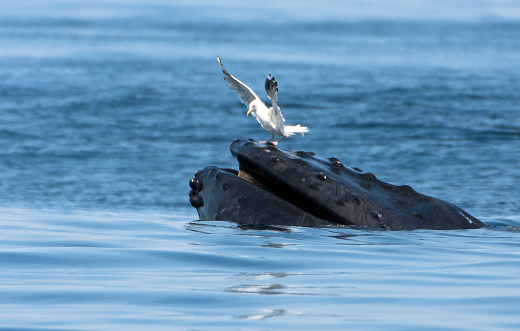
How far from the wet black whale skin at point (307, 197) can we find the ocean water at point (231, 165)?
113 mm

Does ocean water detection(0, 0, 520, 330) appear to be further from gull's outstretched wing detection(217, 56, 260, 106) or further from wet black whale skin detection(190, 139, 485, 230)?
gull's outstretched wing detection(217, 56, 260, 106)

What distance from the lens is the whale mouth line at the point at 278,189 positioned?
599cm

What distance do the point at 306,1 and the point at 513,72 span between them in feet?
275

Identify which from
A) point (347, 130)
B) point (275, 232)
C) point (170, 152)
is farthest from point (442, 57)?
point (275, 232)

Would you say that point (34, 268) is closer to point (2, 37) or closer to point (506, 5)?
point (2, 37)

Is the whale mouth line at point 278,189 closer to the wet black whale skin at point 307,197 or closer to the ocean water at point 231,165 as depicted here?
the wet black whale skin at point 307,197

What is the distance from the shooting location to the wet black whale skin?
5.85m

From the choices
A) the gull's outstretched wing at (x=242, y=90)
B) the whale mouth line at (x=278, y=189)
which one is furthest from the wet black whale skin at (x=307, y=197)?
the gull's outstretched wing at (x=242, y=90)

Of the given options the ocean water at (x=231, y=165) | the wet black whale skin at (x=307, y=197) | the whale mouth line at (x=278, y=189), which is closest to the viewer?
the ocean water at (x=231, y=165)

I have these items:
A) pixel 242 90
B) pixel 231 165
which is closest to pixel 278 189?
pixel 242 90

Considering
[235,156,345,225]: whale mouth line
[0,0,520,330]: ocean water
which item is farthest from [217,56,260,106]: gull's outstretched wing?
[235,156,345,225]: whale mouth line

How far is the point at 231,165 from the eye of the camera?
1503 centimetres

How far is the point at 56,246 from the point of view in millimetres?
5641

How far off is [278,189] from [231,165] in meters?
8.92
